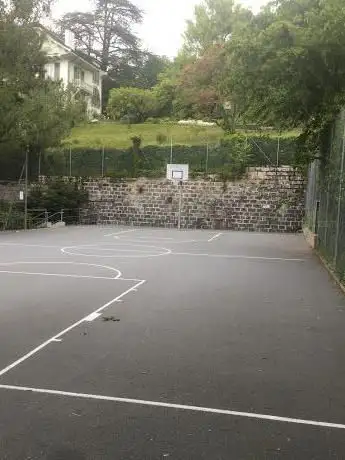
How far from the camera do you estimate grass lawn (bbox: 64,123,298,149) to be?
35678 mm

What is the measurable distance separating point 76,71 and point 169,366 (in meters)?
48.9

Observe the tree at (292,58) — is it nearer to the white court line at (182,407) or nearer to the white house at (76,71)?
the white court line at (182,407)

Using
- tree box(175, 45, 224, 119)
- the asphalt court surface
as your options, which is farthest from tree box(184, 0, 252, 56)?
the asphalt court surface

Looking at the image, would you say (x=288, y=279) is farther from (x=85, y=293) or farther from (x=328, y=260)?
(x=85, y=293)

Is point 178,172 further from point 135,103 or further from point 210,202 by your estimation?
point 135,103

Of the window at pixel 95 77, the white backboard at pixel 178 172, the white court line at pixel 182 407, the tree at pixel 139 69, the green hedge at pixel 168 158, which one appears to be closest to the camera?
the white court line at pixel 182 407

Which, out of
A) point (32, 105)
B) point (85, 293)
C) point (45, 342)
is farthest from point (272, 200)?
point (45, 342)

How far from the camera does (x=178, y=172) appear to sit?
29.6 meters

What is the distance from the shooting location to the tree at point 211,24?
4156 cm

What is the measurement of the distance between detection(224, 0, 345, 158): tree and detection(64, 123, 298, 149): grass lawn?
65.2 ft

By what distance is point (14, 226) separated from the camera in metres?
24.2

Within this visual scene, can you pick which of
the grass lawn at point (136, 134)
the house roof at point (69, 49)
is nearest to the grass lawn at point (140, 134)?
the grass lawn at point (136, 134)

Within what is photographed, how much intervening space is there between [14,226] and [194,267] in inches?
547

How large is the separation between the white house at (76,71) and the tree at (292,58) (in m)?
33.5
